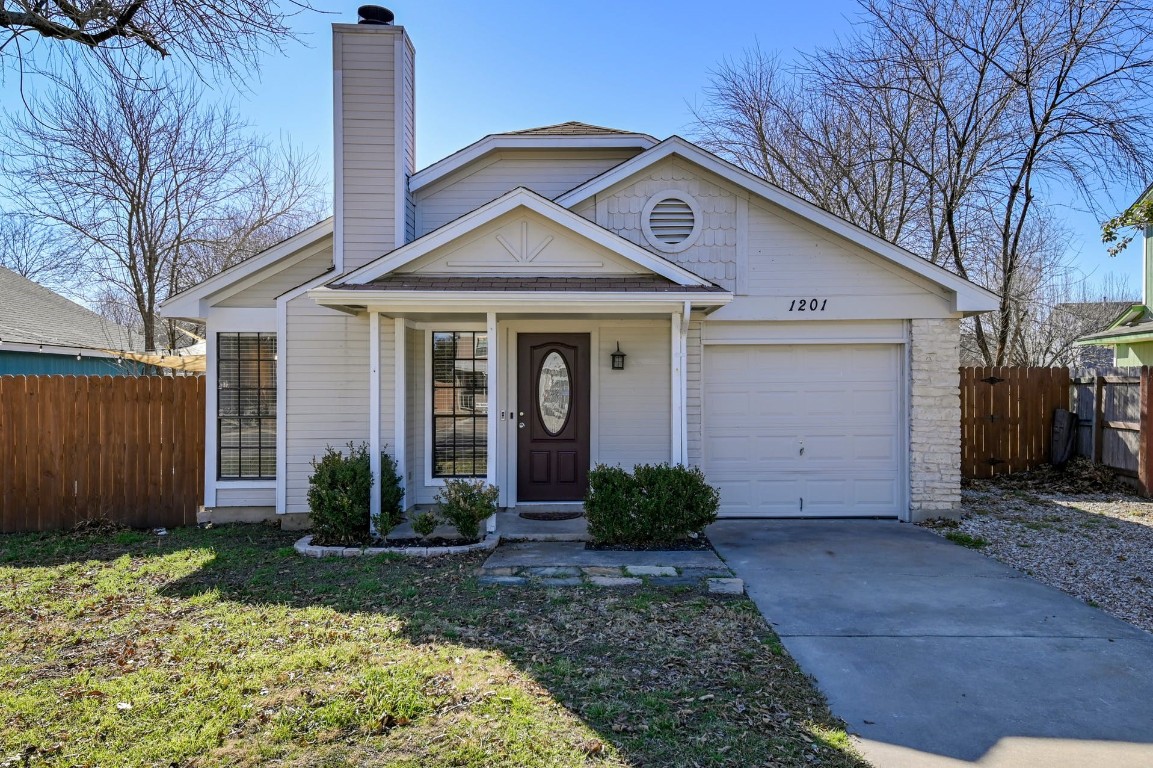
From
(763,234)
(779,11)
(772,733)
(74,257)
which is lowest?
(772,733)

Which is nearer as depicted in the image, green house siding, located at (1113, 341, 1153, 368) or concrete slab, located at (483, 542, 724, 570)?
concrete slab, located at (483, 542, 724, 570)

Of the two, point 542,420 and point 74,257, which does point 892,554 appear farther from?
point 74,257

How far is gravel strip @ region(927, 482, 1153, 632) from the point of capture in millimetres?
5980

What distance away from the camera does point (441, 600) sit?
5.62m

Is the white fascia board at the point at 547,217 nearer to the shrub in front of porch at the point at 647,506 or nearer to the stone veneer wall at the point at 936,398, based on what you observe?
the shrub in front of porch at the point at 647,506

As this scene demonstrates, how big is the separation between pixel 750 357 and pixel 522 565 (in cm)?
415

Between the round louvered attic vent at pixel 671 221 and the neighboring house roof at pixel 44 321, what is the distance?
12.4 metres

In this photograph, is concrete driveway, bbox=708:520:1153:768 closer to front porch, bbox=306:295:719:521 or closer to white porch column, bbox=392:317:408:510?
front porch, bbox=306:295:719:521

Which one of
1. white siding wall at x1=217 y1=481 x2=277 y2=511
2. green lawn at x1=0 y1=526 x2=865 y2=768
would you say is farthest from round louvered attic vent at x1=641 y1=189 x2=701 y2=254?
white siding wall at x1=217 y1=481 x2=277 y2=511

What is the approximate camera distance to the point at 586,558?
6680mm

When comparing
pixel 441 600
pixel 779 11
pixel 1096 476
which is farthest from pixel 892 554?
pixel 779 11

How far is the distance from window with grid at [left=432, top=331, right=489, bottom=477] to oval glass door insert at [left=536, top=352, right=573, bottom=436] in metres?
0.75

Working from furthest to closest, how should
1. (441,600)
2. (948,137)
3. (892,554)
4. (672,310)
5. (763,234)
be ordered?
(948,137) → (763,234) → (672,310) → (892,554) → (441,600)

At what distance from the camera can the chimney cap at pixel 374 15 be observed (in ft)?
28.0
